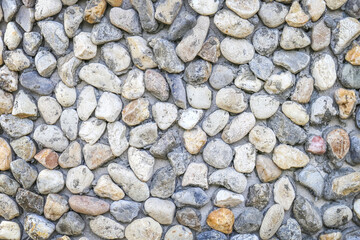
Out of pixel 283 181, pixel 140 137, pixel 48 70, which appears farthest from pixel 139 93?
pixel 283 181

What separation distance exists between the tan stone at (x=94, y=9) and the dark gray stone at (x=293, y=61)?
36 centimetres

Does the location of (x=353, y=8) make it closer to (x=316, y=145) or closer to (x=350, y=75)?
(x=350, y=75)

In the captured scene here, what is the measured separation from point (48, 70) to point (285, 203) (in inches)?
21.9

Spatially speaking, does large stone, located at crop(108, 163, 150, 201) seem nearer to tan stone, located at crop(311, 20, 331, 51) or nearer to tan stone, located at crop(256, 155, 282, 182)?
tan stone, located at crop(256, 155, 282, 182)

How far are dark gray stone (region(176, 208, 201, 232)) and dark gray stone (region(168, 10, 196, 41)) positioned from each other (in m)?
0.34

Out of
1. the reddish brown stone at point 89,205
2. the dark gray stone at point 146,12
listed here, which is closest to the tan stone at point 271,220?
the reddish brown stone at point 89,205

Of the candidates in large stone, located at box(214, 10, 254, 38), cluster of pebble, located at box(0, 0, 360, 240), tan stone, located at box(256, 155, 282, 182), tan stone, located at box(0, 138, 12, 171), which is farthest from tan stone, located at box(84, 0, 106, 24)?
tan stone, located at box(256, 155, 282, 182)

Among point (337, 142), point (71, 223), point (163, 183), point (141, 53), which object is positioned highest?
point (141, 53)

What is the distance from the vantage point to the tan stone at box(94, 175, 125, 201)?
3.45 feet

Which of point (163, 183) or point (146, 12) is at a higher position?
point (146, 12)

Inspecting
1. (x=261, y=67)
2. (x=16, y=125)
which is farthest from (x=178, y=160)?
(x=16, y=125)

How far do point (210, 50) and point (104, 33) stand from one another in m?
0.21

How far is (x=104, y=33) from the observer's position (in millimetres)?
1026

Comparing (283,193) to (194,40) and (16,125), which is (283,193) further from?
(16,125)
